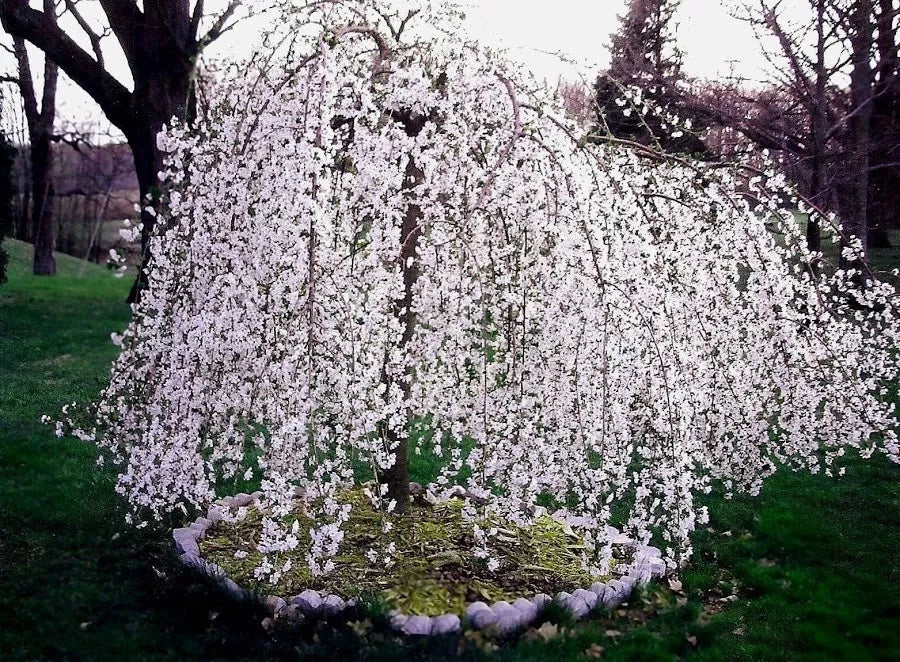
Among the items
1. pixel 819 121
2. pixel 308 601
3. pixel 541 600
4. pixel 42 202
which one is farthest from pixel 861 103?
pixel 42 202

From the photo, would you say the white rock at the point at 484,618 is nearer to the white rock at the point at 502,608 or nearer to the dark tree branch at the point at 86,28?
the white rock at the point at 502,608

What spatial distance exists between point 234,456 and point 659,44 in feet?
60.2

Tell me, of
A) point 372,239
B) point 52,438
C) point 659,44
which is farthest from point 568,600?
point 659,44

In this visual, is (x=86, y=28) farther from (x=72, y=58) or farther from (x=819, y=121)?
(x=819, y=121)

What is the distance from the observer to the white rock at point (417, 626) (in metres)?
3.50

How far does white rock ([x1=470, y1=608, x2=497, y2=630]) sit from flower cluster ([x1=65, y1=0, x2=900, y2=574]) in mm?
487

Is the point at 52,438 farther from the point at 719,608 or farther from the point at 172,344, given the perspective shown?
the point at 719,608

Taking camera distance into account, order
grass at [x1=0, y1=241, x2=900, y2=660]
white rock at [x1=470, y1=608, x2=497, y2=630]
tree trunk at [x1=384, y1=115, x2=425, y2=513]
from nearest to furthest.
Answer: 1. grass at [x1=0, y1=241, x2=900, y2=660]
2. white rock at [x1=470, y1=608, x2=497, y2=630]
3. tree trunk at [x1=384, y1=115, x2=425, y2=513]

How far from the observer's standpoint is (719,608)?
4.19 m

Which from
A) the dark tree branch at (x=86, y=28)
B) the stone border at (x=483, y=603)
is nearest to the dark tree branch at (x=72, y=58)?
Result: the dark tree branch at (x=86, y=28)

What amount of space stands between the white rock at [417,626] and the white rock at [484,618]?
0.72 ft

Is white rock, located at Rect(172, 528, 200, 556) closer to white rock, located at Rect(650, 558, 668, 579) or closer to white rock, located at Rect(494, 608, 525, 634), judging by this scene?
white rock, located at Rect(494, 608, 525, 634)

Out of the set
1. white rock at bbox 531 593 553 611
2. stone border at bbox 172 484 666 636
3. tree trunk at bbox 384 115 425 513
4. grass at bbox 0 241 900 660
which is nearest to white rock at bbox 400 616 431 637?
stone border at bbox 172 484 666 636

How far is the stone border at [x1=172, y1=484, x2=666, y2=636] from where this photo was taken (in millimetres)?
3537
